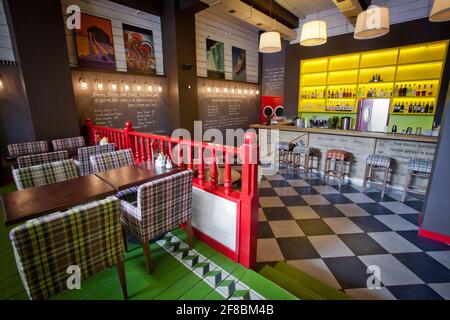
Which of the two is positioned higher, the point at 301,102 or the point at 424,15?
the point at 424,15

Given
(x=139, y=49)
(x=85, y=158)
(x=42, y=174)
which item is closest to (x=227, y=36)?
(x=139, y=49)

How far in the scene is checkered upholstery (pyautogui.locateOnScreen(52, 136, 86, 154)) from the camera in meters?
3.88

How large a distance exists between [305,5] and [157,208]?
20.9 ft

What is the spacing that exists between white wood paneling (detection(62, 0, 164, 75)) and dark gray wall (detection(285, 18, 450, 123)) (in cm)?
374

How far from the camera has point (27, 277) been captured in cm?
115

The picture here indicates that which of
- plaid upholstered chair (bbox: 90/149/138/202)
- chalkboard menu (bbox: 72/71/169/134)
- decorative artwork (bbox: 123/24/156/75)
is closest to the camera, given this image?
plaid upholstered chair (bbox: 90/149/138/202)

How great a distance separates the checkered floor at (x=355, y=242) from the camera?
2.10 metres

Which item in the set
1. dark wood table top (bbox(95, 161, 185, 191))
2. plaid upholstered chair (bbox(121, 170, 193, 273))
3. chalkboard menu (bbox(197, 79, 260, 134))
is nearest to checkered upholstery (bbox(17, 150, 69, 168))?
dark wood table top (bbox(95, 161, 185, 191))

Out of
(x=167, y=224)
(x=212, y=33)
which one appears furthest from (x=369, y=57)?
(x=167, y=224)

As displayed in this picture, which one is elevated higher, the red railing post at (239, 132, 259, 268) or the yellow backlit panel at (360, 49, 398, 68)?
the yellow backlit panel at (360, 49, 398, 68)

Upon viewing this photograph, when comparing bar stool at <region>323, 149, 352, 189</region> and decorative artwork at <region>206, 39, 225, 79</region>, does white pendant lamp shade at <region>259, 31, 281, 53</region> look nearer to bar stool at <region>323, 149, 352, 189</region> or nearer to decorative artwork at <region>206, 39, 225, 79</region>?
bar stool at <region>323, 149, 352, 189</region>

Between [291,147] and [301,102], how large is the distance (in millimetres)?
2396

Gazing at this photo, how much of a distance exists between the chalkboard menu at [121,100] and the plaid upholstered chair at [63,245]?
12.6 ft
